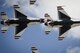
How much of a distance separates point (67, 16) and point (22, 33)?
31.7 ft

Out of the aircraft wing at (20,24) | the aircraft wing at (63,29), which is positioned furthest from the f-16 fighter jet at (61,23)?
the aircraft wing at (20,24)

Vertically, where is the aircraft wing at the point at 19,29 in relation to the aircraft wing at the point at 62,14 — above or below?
below

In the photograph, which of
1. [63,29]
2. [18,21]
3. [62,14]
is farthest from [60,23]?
[18,21]

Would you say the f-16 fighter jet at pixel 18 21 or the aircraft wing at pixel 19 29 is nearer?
the f-16 fighter jet at pixel 18 21

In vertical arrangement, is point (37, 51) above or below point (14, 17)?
below

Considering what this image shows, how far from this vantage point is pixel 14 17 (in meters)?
101

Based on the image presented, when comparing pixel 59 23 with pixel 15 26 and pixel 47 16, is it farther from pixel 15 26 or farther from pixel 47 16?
pixel 15 26

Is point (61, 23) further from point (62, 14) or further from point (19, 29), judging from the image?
point (19, 29)

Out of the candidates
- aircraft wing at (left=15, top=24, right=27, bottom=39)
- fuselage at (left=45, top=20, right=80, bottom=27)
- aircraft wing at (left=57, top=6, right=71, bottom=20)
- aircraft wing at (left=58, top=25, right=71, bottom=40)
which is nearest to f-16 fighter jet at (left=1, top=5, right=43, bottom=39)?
aircraft wing at (left=15, top=24, right=27, bottom=39)

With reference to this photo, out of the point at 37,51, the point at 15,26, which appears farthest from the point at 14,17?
the point at 37,51

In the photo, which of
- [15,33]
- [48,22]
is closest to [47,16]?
[48,22]

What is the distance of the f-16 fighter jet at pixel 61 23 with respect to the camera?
9806 centimetres

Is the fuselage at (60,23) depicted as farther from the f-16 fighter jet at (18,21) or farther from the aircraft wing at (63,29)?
the f-16 fighter jet at (18,21)

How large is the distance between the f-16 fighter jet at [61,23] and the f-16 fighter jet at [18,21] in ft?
6.73
